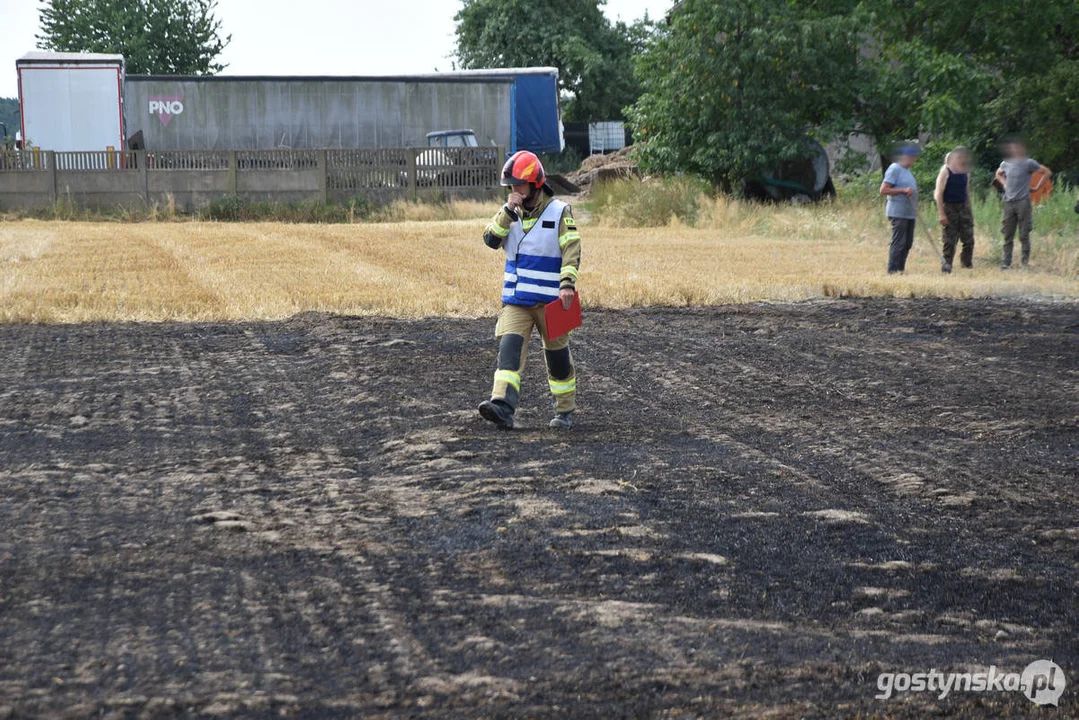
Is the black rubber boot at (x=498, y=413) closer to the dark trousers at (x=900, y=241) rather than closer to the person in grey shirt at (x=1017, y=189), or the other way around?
the dark trousers at (x=900, y=241)

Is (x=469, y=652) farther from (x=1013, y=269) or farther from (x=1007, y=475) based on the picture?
(x=1013, y=269)

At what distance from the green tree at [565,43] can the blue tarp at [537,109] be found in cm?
1771

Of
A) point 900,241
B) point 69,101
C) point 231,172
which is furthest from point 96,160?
point 900,241

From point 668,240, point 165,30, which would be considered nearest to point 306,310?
point 668,240

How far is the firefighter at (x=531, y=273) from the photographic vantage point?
699cm

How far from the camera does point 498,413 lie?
22.7ft

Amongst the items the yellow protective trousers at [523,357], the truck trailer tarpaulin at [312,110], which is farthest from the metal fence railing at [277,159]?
the yellow protective trousers at [523,357]

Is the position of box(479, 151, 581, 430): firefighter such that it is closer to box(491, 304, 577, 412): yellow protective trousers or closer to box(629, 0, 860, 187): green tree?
box(491, 304, 577, 412): yellow protective trousers

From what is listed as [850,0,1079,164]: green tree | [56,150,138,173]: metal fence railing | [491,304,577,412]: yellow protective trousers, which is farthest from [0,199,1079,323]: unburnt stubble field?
[491,304,577,412]: yellow protective trousers

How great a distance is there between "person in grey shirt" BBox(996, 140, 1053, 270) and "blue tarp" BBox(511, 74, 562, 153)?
27743 mm

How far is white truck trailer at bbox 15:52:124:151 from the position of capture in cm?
3195

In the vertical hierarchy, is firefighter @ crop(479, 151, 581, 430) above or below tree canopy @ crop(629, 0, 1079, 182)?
below

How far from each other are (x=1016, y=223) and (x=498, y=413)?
11662mm

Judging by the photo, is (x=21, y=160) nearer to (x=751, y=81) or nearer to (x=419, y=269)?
(x=419, y=269)
